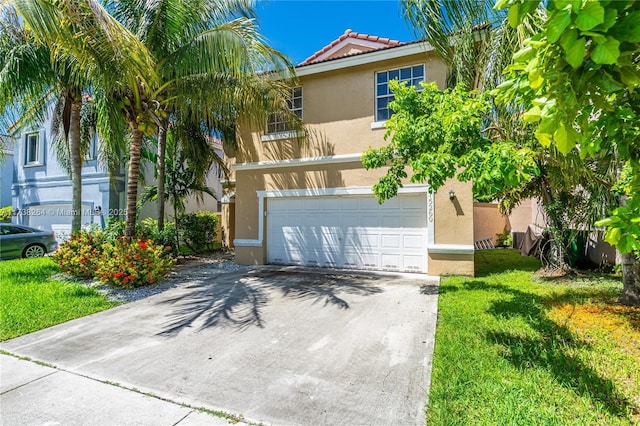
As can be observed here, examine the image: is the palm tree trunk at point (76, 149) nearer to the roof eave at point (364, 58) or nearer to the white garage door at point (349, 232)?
the white garage door at point (349, 232)

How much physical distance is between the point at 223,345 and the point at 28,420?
2249mm

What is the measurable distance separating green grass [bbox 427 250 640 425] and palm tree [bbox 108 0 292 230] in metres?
7.70

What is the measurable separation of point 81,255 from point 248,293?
5544 mm

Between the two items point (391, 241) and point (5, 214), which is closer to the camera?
point (391, 241)

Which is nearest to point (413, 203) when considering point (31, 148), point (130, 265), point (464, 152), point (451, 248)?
point (451, 248)

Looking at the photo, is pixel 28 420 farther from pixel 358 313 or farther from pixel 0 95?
pixel 0 95

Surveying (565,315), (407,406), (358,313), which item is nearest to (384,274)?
(358,313)

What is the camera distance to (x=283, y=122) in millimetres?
11891

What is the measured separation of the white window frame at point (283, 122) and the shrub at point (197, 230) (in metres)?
5.78

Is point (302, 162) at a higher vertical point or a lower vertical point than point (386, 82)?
lower

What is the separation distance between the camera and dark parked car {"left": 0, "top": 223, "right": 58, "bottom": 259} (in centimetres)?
1302

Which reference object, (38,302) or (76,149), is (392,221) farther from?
(76,149)

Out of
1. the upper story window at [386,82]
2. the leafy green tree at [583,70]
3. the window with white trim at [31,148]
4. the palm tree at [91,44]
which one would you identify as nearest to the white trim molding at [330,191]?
the upper story window at [386,82]

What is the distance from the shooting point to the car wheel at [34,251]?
13576 millimetres
